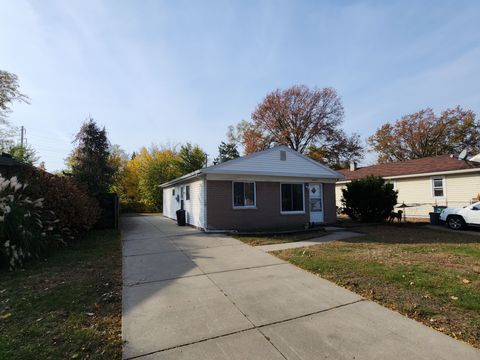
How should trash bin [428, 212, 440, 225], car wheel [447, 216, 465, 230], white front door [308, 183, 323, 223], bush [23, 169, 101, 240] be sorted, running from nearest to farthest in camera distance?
bush [23, 169, 101, 240], car wheel [447, 216, 465, 230], trash bin [428, 212, 440, 225], white front door [308, 183, 323, 223]

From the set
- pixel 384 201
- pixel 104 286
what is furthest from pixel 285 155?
pixel 104 286

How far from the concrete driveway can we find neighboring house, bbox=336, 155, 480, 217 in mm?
15947

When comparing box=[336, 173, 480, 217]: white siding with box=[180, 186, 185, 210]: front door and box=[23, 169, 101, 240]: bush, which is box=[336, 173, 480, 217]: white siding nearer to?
box=[180, 186, 185, 210]: front door

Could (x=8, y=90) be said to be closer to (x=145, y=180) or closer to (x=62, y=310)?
(x=145, y=180)

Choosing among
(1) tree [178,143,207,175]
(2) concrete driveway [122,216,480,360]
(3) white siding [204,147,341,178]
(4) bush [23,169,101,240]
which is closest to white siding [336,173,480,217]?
(3) white siding [204,147,341,178]

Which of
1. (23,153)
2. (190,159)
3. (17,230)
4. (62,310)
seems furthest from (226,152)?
(62,310)

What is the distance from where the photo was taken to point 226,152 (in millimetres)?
42375

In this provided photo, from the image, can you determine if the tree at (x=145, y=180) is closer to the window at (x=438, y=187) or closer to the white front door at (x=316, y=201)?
the white front door at (x=316, y=201)

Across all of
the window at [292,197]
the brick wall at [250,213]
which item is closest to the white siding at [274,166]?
the brick wall at [250,213]

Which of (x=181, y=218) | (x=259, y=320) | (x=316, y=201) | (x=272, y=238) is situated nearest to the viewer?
(x=259, y=320)

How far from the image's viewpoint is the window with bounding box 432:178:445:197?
18078 millimetres

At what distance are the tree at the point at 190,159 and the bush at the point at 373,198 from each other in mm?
20880

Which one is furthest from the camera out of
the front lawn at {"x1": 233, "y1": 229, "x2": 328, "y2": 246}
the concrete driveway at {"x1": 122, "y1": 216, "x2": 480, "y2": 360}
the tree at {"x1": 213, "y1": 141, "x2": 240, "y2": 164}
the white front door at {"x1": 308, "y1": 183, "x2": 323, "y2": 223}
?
the tree at {"x1": 213, "y1": 141, "x2": 240, "y2": 164}

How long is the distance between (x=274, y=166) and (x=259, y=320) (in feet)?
33.8
